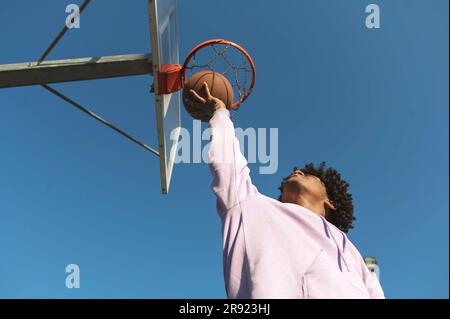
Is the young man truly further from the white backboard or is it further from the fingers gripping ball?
the white backboard

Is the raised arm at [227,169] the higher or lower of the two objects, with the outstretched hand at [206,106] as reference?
lower

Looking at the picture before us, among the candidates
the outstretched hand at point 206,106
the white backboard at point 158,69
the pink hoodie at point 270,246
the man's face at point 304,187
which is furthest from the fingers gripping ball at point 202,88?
the pink hoodie at point 270,246

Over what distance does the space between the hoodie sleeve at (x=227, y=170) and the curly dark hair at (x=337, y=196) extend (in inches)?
44.8

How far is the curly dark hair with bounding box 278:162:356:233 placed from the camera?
9.58ft

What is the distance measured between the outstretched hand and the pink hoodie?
1.27 ft

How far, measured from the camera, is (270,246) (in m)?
→ 1.62

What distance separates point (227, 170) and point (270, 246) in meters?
0.39

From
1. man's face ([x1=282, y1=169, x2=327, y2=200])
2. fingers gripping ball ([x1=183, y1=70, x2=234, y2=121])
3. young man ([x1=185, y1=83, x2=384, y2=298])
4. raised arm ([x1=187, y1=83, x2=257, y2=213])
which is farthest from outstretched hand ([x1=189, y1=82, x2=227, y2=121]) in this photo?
man's face ([x1=282, y1=169, x2=327, y2=200])

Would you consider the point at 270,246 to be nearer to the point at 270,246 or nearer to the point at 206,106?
the point at 270,246

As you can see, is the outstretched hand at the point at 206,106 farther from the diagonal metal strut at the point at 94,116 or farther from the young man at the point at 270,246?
the diagonal metal strut at the point at 94,116

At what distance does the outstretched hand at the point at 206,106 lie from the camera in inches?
92.3

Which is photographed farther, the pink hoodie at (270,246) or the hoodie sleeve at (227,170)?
the hoodie sleeve at (227,170)

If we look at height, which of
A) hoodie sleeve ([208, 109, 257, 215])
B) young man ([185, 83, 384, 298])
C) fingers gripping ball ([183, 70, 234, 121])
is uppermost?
fingers gripping ball ([183, 70, 234, 121])
